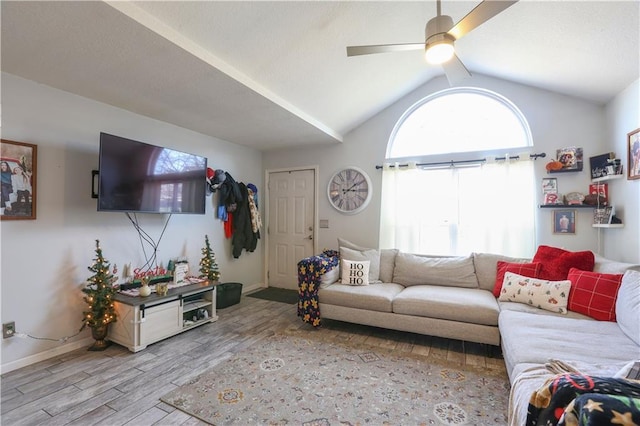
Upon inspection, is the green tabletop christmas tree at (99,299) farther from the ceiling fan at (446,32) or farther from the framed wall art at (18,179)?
the ceiling fan at (446,32)

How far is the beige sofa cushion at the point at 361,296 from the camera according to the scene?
2.79m

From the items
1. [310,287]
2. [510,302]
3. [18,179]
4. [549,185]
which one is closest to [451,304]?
[510,302]

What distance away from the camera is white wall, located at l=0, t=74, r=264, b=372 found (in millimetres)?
2197

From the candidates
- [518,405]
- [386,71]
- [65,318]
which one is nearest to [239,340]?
[65,318]

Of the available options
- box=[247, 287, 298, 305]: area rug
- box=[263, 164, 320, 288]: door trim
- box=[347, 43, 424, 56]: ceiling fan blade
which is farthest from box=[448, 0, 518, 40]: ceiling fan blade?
box=[247, 287, 298, 305]: area rug

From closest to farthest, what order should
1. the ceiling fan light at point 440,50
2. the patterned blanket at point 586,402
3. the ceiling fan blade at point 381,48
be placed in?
1. the patterned blanket at point 586,402
2. the ceiling fan light at point 440,50
3. the ceiling fan blade at point 381,48

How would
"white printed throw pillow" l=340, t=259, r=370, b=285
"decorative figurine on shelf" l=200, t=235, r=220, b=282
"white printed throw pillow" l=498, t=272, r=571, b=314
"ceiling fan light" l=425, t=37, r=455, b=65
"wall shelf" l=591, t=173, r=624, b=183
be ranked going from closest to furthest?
"ceiling fan light" l=425, t=37, r=455, b=65 → "white printed throw pillow" l=498, t=272, r=571, b=314 → "wall shelf" l=591, t=173, r=624, b=183 → "white printed throw pillow" l=340, t=259, r=370, b=285 → "decorative figurine on shelf" l=200, t=235, r=220, b=282

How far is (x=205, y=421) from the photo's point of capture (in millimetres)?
1640

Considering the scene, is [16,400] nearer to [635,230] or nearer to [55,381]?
[55,381]

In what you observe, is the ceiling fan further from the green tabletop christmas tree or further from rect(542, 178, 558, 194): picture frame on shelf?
the green tabletop christmas tree

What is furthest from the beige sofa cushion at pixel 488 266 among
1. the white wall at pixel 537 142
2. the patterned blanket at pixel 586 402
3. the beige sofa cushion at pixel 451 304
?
the patterned blanket at pixel 586 402

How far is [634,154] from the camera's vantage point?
2365mm

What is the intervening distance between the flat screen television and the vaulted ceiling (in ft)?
1.61

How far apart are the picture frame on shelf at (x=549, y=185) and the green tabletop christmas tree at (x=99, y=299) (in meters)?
4.54
